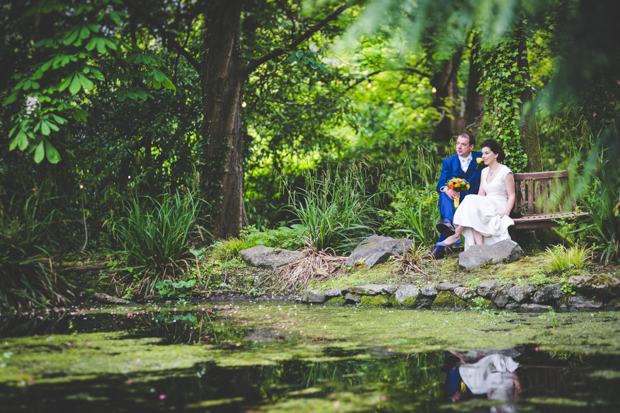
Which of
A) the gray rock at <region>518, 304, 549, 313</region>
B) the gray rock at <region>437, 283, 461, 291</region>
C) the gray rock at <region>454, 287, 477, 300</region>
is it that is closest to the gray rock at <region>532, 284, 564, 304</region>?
the gray rock at <region>518, 304, 549, 313</region>

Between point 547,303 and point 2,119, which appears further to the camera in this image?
point 2,119

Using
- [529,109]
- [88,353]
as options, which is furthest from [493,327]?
[88,353]

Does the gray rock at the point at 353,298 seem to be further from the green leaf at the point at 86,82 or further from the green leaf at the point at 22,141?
the green leaf at the point at 22,141

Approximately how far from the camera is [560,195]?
19.0 ft

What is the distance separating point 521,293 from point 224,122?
4817mm

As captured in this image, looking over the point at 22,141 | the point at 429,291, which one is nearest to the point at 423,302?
the point at 429,291

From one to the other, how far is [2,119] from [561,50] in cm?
603

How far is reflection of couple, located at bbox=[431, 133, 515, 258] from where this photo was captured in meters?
5.75

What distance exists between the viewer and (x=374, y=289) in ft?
17.1

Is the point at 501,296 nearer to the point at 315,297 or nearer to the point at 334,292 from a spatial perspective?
the point at 334,292

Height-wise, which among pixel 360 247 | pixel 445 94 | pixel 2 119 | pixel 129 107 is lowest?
pixel 360 247

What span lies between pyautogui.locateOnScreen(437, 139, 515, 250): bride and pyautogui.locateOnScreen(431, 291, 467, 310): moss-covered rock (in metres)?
1.12

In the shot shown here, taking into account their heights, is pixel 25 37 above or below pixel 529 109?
above

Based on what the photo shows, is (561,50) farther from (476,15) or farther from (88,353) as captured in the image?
(88,353)
